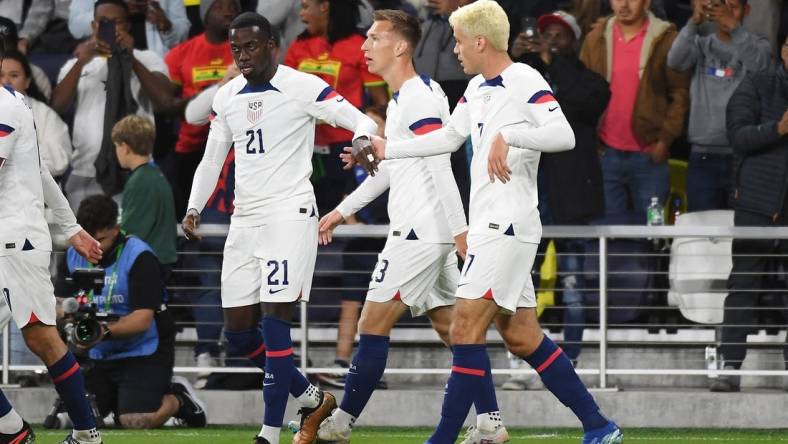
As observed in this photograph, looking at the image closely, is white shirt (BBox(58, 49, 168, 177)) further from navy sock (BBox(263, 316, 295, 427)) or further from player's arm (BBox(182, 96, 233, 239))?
navy sock (BBox(263, 316, 295, 427))

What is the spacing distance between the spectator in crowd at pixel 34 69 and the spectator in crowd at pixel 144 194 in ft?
5.72

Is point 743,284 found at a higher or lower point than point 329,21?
lower

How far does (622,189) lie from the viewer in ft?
41.7

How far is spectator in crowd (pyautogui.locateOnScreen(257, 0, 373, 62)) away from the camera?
13500mm

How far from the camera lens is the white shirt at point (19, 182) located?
9.04 metres

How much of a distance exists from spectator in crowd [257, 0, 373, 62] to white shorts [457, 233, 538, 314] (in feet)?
17.3

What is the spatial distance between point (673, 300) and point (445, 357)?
5.78ft

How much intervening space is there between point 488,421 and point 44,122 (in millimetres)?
5273

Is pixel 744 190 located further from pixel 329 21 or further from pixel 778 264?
pixel 329 21

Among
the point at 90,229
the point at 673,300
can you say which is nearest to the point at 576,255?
the point at 673,300

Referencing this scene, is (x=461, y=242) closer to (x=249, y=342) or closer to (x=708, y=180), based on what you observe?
(x=249, y=342)

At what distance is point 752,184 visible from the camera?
1179 cm

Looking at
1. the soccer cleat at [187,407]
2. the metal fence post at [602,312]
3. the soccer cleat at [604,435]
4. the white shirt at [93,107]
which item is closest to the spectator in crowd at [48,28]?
the white shirt at [93,107]

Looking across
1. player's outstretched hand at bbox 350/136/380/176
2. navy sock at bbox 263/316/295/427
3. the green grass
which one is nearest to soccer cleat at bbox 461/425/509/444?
the green grass
